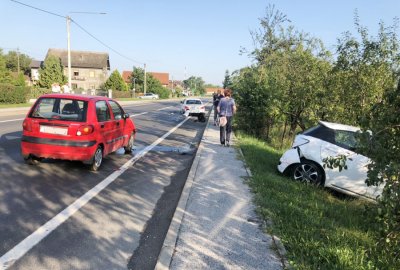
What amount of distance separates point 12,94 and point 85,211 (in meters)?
29.1

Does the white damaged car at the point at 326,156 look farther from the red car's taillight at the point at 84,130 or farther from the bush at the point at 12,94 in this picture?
the bush at the point at 12,94

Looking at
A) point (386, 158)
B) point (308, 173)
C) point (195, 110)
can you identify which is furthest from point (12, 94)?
point (386, 158)

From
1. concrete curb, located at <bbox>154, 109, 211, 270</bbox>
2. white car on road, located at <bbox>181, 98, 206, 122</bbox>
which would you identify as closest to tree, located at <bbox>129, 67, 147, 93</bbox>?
white car on road, located at <bbox>181, 98, 206, 122</bbox>

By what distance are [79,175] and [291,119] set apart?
1013 centimetres

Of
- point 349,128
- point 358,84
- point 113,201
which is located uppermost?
point 358,84

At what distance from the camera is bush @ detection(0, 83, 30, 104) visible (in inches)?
1155

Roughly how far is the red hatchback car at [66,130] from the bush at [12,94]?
82.3ft

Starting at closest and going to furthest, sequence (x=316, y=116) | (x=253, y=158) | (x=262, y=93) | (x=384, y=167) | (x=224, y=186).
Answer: (x=384, y=167) → (x=224, y=186) → (x=253, y=158) → (x=316, y=116) → (x=262, y=93)

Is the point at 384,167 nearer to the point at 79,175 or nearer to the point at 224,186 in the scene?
the point at 224,186

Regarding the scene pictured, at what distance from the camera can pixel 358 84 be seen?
10500 millimetres

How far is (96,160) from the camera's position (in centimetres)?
757

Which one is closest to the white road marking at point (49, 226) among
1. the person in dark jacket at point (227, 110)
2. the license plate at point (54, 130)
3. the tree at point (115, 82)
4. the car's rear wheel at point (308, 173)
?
the license plate at point (54, 130)

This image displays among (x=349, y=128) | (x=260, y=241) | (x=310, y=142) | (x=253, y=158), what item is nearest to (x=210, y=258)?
(x=260, y=241)

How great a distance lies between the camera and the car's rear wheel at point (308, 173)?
705 cm
